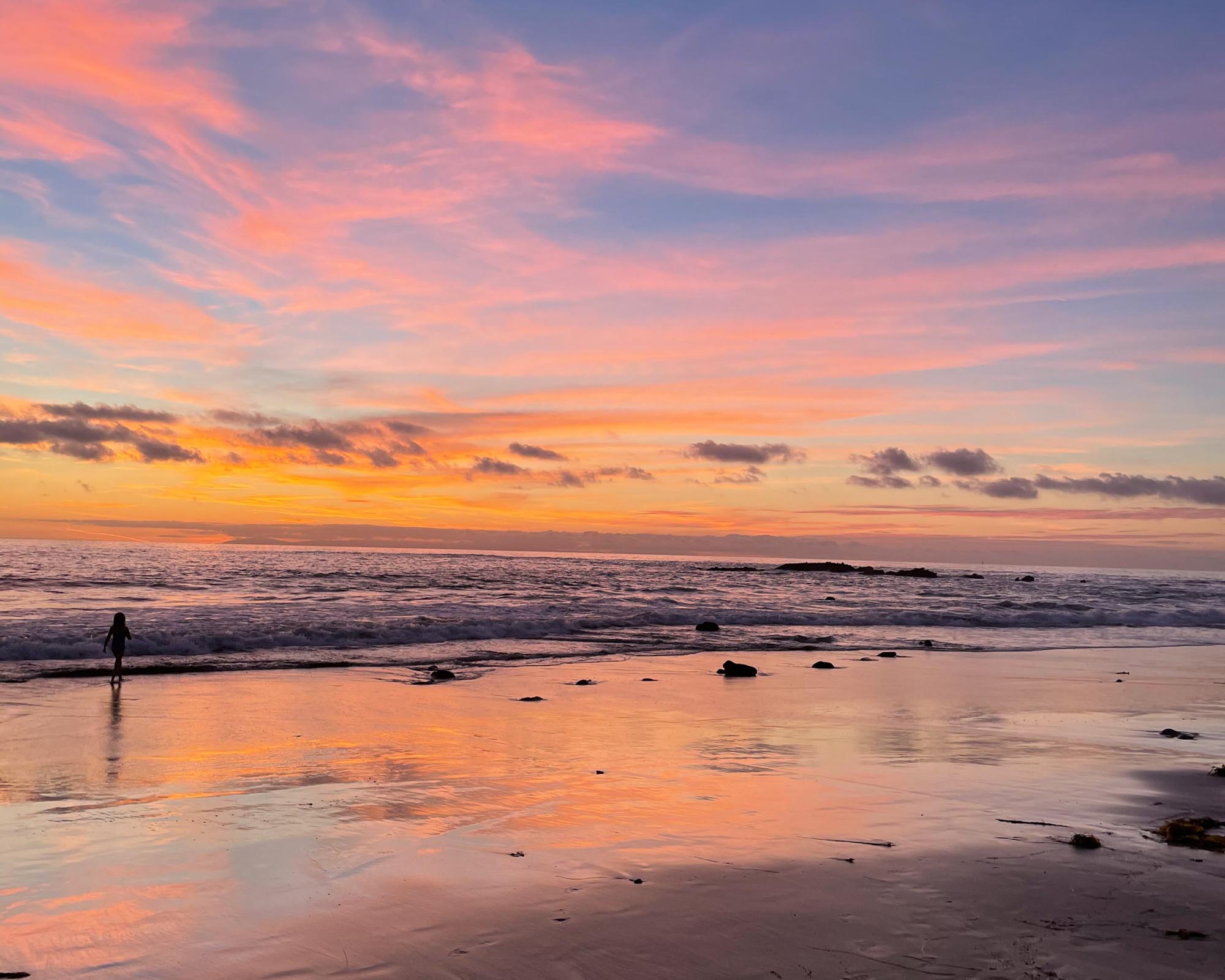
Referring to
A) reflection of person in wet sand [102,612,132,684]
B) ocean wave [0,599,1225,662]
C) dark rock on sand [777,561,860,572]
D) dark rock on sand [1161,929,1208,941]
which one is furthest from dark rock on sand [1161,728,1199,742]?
dark rock on sand [777,561,860,572]

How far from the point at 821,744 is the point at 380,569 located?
2884 inches

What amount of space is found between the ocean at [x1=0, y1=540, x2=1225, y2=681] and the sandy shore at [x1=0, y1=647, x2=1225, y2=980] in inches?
413

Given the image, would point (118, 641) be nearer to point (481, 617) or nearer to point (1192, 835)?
point (481, 617)

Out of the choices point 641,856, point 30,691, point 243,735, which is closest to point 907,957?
point 641,856

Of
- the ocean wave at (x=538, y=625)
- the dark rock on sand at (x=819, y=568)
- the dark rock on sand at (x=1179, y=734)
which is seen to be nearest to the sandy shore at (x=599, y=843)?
the dark rock on sand at (x=1179, y=734)

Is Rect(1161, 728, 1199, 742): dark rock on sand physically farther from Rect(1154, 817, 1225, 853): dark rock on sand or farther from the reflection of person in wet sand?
the reflection of person in wet sand

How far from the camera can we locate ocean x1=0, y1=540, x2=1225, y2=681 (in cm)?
2670

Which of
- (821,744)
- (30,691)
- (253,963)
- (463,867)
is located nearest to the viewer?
(253,963)

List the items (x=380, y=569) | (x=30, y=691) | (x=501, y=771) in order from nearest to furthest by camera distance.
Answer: (x=501, y=771) < (x=30, y=691) < (x=380, y=569)

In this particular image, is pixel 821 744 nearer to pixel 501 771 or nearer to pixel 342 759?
pixel 501 771

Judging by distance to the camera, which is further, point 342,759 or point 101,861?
point 342,759

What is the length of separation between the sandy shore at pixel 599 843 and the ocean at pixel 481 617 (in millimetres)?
10501

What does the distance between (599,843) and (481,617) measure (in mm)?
30116

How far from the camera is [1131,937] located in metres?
5.95
